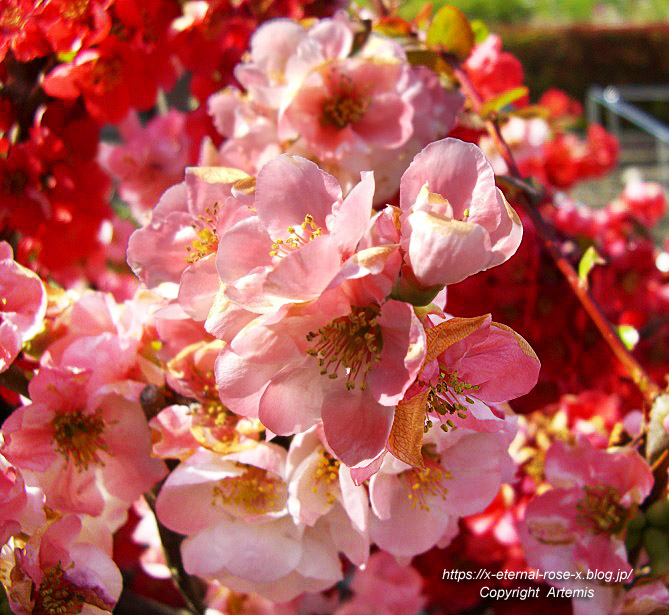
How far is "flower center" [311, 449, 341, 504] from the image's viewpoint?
425mm

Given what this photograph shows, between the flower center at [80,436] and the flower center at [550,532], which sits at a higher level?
the flower center at [80,436]

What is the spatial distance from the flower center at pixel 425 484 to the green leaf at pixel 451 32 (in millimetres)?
427

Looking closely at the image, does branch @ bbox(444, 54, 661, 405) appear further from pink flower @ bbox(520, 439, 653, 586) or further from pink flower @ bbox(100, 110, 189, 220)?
pink flower @ bbox(100, 110, 189, 220)

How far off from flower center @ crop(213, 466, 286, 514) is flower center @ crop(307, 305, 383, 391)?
0.51ft

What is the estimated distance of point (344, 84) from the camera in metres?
0.58

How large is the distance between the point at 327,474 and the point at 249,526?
7 cm

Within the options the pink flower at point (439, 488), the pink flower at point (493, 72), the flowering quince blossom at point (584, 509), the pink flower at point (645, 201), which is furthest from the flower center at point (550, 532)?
the pink flower at point (645, 201)

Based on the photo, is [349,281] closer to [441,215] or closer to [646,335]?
[441,215]

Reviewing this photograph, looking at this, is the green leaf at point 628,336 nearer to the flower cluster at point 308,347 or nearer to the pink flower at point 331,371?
the flower cluster at point 308,347

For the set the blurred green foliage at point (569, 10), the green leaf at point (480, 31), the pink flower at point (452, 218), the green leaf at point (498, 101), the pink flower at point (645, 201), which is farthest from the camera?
the blurred green foliage at point (569, 10)

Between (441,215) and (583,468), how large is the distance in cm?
32

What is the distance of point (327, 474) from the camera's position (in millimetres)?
428

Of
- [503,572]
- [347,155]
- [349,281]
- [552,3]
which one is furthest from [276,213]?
[552,3]

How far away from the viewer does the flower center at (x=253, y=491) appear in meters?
0.45
